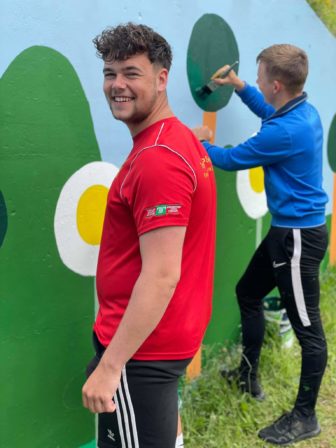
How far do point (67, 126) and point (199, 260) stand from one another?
91 cm

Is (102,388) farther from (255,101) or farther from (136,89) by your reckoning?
(255,101)

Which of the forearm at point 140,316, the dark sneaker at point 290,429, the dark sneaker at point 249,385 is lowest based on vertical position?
the dark sneaker at point 290,429

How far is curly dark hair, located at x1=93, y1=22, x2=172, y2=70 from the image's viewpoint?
1.61m

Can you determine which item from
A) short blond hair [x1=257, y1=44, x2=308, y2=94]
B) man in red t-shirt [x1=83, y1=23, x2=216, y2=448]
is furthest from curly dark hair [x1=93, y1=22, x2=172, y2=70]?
short blond hair [x1=257, y1=44, x2=308, y2=94]

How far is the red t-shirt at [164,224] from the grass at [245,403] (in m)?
1.23

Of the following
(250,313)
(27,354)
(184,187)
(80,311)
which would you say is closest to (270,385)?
(250,313)

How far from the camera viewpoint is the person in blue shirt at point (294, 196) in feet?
8.56

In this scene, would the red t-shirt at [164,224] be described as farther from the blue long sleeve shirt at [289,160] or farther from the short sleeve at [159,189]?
the blue long sleeve shirt at [289,160]

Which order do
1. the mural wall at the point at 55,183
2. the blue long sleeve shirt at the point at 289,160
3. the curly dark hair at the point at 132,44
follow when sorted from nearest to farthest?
the curly dark hair at the point at 132,44 < the mural wall at the point at 55,183 < the blue long sleeve shirt at the point at 289,160

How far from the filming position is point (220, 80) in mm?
2912

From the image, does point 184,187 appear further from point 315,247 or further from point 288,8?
point 288,8

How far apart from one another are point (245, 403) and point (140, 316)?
1726mm

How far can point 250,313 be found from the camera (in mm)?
3037

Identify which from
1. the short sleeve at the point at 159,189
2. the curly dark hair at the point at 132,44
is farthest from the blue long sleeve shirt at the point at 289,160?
the short sleeve at the point at 159,189
